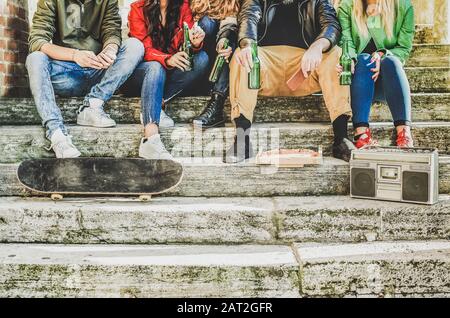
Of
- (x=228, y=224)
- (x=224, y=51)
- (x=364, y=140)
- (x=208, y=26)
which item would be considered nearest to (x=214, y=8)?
(x=208, y=26)

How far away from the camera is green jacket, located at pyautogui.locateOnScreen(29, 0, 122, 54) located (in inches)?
155

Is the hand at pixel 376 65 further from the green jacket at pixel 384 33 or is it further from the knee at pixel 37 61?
the knee at pixel 37 61

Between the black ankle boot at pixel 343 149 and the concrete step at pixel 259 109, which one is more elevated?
the concrete step at pixel 259 109

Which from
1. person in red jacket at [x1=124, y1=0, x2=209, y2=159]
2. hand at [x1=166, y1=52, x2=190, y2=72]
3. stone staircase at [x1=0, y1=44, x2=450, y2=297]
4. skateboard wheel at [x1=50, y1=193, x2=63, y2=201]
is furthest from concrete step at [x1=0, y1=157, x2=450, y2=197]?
hand at [x1=166, y1=52, x2=190, y2=72]

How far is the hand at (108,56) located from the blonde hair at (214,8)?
2.34 feet

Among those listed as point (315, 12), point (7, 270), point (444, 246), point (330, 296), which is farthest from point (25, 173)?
point (444, 246)

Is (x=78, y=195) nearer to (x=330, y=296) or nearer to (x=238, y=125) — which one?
(x=238, y=125)

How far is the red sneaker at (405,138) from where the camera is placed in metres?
3.65

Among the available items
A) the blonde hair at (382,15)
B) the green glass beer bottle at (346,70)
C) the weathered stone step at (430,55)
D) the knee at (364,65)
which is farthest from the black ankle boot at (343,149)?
the weathered stone step at (430,55)

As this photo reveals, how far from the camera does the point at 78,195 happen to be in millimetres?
Result: 3541

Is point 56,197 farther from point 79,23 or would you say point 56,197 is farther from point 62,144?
point 79,23

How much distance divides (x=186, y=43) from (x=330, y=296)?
2255mm

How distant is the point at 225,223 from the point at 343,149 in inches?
44.5

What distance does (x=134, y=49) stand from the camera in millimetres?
3912
